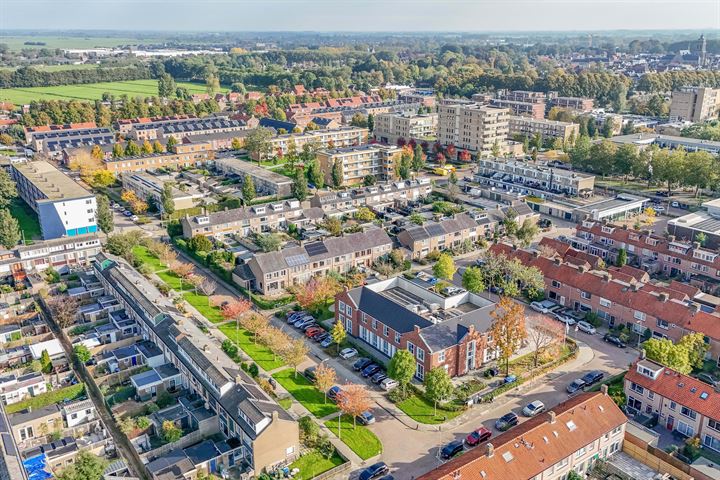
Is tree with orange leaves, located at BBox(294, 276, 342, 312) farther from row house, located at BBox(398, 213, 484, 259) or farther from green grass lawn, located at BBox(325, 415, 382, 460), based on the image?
green grass lawn, located at BBox(325, 415, 382, 460)

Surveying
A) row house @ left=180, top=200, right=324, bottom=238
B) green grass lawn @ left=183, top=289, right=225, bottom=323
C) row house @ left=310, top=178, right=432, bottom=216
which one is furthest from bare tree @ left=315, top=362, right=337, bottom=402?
row house @ left=310, top=178, right=432, bottom=216

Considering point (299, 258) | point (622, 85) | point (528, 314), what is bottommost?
point (528, 314)

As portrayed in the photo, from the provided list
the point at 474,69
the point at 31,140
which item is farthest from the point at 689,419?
the point at 474,69

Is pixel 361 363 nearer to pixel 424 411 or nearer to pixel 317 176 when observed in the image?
pixel 424 411

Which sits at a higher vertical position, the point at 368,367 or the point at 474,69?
the point at 474,69

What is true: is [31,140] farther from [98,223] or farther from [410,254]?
[410,254]

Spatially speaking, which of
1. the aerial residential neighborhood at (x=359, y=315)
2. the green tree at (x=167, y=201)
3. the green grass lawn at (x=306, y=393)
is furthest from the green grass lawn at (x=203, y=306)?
the green tree at (x=167, y=201)
